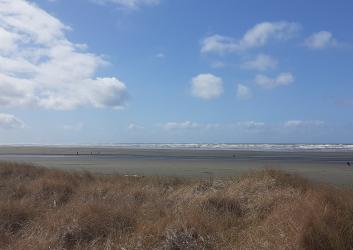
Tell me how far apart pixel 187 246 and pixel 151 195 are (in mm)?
6021

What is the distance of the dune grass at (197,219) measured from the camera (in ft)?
26.5

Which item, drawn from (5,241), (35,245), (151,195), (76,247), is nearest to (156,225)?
(76,247)

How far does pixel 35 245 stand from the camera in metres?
8.95

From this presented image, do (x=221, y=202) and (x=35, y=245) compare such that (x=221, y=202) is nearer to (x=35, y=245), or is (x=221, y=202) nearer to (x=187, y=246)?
(x=187, y=246)

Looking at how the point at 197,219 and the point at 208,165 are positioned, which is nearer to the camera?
the point at 197,219

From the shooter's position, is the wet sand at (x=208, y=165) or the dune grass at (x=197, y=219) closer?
the dune grass at (x=197, y=219)

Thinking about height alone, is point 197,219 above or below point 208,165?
below

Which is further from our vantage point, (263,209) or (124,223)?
(263,209)

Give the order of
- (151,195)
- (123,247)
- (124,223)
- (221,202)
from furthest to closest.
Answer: (151,195) < (221,202) < (124,223) < (123,247)

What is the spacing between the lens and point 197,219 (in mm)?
9305

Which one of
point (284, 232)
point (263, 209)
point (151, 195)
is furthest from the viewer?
point (151, 195)

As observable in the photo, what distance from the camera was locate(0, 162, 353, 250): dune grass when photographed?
809cm

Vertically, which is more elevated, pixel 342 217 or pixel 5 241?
pixel 342 217

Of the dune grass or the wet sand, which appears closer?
the dune grass
